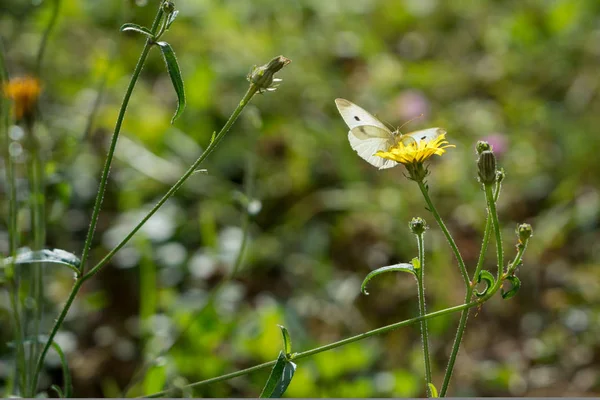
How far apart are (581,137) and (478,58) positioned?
79 cm

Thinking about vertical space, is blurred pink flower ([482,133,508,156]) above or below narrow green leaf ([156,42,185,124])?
above

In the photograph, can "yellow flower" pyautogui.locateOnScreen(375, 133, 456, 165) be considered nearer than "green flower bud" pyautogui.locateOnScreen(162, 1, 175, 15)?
No

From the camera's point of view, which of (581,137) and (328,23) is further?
(328,23)

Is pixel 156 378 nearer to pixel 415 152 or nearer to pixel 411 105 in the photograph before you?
pixel 415 152

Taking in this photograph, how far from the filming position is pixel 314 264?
2469mm

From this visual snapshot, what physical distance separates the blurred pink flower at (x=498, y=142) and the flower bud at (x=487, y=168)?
6.03 ft

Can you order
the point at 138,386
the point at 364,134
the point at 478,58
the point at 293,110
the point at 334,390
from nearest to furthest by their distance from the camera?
1. the point at 364,134
2. the point at 138,386
3. the point at 334,390
4. the point at 293,110
5. the point at 478,58

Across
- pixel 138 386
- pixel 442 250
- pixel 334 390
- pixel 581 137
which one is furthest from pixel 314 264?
pixel 581 137

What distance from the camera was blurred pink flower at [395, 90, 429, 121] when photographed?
3.09 meters

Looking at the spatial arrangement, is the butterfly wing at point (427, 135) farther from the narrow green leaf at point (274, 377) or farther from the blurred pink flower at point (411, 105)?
the blurred pink flower at point (411, 105)

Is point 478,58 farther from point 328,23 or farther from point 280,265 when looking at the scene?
point 280,265

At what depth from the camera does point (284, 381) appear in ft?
3.08

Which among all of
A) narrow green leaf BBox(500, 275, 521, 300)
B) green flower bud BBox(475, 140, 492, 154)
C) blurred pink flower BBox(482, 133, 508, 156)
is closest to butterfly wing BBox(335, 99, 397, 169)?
green flower bud BBox(475, 140, 492, 154)

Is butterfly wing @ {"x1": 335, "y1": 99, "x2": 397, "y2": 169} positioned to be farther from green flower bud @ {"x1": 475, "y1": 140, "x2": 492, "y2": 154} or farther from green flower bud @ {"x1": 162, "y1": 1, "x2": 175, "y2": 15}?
green flower bud @ {"x1": 162, "y1": 1, "x2": 175, "y2": 15}
